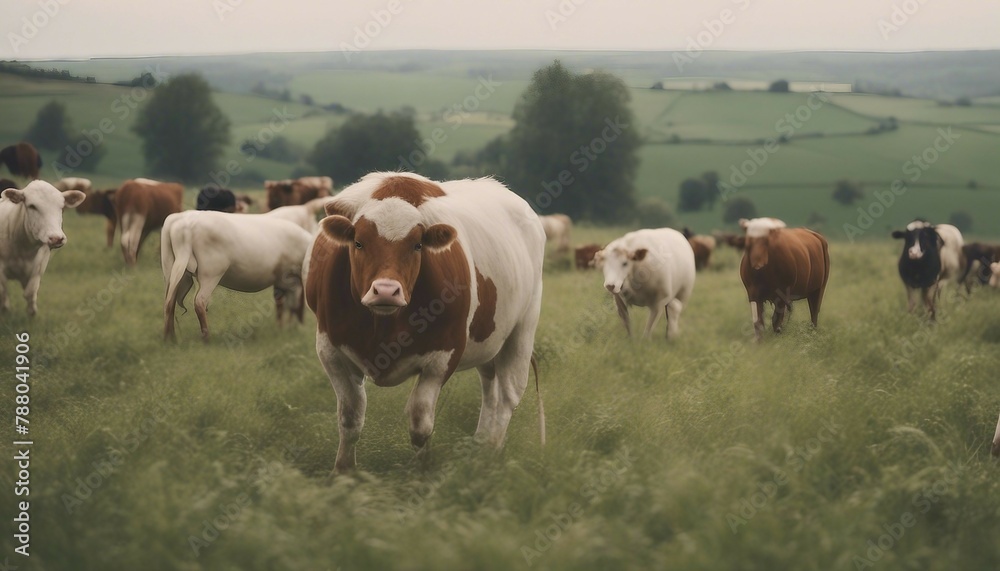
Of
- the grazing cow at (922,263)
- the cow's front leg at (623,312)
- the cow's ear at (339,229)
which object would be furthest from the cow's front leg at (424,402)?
the grazing cow at (922,263)

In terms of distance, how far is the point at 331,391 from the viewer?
8.52 metres

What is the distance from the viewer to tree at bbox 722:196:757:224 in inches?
1276

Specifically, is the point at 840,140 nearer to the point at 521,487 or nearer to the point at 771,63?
the point at 771,63

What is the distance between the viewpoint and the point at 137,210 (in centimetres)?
1492

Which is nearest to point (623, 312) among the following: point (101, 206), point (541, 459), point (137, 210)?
point (541, 459)

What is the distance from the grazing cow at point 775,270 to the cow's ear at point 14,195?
26.7 feet

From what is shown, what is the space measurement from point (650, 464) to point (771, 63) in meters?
38.1

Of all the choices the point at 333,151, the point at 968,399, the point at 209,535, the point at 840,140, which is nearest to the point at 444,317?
the point at 209,535

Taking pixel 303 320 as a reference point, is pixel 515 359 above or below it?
above

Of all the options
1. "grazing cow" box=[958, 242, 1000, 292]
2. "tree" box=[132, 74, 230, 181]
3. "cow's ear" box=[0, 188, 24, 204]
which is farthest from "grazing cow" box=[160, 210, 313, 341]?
"tree" box=[132, 74, 230, 181]

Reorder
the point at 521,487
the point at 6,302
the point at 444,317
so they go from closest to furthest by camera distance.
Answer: the point at 521,487
the point at 444,317
the point at 6,302

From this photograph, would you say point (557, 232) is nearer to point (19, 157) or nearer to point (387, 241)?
point (19, 157)

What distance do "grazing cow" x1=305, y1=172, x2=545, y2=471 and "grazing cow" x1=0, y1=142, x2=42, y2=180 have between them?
43.7 feet

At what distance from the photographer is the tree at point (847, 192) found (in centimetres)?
3312
